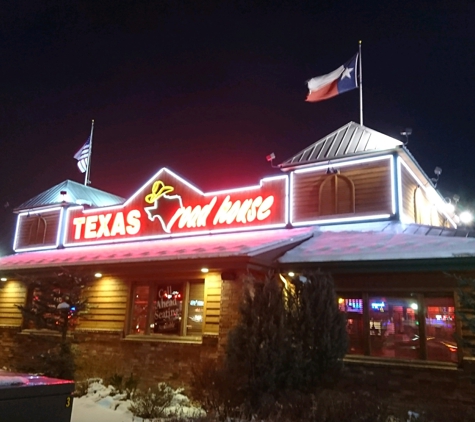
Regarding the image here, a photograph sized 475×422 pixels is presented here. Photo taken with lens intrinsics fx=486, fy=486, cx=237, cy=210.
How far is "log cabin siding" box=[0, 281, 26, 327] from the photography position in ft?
54.7

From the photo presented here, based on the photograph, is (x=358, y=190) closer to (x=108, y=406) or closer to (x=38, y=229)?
(x=108, y=406)

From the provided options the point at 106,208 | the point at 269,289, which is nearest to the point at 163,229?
the point at 106,208

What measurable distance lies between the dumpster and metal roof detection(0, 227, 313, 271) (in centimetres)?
660

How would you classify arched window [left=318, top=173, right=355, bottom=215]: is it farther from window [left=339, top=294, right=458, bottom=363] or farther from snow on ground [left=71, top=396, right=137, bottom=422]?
snow on ground [left=71, top=396, right=137, bottom=422]

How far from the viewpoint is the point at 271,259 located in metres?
11.7

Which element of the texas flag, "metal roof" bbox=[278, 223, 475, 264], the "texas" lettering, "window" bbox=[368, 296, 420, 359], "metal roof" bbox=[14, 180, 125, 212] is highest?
the texas flag

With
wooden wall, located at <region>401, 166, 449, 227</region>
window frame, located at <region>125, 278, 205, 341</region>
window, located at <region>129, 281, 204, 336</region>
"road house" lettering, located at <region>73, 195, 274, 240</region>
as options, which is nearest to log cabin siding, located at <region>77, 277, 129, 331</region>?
window frame, located at <region>125, 278, 205, 341</region>

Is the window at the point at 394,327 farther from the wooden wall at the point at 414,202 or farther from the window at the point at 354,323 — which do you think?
the wooden wall at the point at 414,202

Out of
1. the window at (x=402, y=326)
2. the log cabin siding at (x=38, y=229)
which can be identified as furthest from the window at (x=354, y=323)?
the log cabin siding at (x=38, y=229)

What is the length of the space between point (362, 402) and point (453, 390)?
13.0 feet

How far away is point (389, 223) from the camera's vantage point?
12961 mm

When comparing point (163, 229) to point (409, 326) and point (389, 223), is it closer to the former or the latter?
point (389, 223)

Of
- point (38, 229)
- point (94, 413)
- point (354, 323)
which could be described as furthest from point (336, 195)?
point (38, 229)

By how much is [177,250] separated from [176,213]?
339cm
